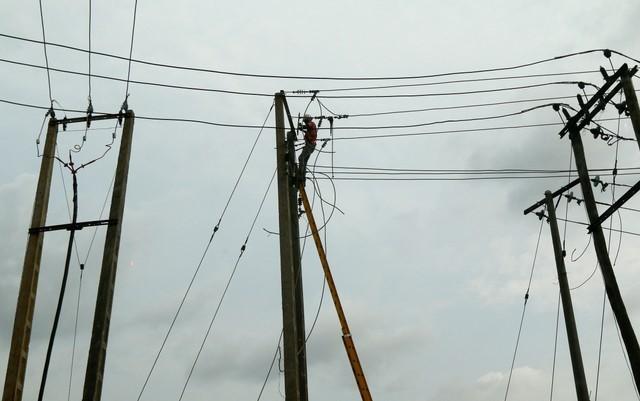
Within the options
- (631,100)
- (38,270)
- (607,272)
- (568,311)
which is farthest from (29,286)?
(568,311)

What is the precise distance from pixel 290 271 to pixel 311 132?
3817mm

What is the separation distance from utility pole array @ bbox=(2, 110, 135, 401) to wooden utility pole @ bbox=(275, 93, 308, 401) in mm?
2725

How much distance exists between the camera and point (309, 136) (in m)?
13.5

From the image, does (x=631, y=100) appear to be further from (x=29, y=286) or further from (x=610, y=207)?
(x=29, y=286)

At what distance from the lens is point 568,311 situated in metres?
15.8

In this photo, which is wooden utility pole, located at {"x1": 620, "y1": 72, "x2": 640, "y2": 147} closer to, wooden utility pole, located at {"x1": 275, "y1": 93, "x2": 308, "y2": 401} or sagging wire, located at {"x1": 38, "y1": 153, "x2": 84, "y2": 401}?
wooden utility pole, located at {"x1": 275, "y1": 93, "x2": 308, "y2": 401}

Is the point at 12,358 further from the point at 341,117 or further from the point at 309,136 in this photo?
the point at 341,117

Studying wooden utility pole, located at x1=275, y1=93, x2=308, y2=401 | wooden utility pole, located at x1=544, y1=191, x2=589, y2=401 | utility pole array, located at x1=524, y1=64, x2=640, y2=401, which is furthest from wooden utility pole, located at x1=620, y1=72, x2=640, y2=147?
wooden utility pole, located at x1=275, y1=93, x2=308, y2=401

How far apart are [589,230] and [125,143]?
905 cm

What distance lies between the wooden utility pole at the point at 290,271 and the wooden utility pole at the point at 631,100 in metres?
6.44

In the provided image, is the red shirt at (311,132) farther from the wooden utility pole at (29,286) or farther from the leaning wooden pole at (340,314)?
the wooden utility pole at (29,286)

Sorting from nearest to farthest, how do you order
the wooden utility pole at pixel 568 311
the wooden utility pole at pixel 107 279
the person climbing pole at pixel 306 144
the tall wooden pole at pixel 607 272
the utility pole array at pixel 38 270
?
1. the wooden utility pole at pixel 107 279
2. the utility pole array at pixel 38 270
3. the tall wooden pole at pixel 607 272
4. the person climbing pole at pixel 306 144
5. the wooden utility pole at pixel 568 311

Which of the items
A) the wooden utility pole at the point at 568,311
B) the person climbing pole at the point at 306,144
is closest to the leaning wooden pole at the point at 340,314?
the person climbing pole at the point at 306,144

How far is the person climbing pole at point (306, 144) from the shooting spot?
12875 millimetres
